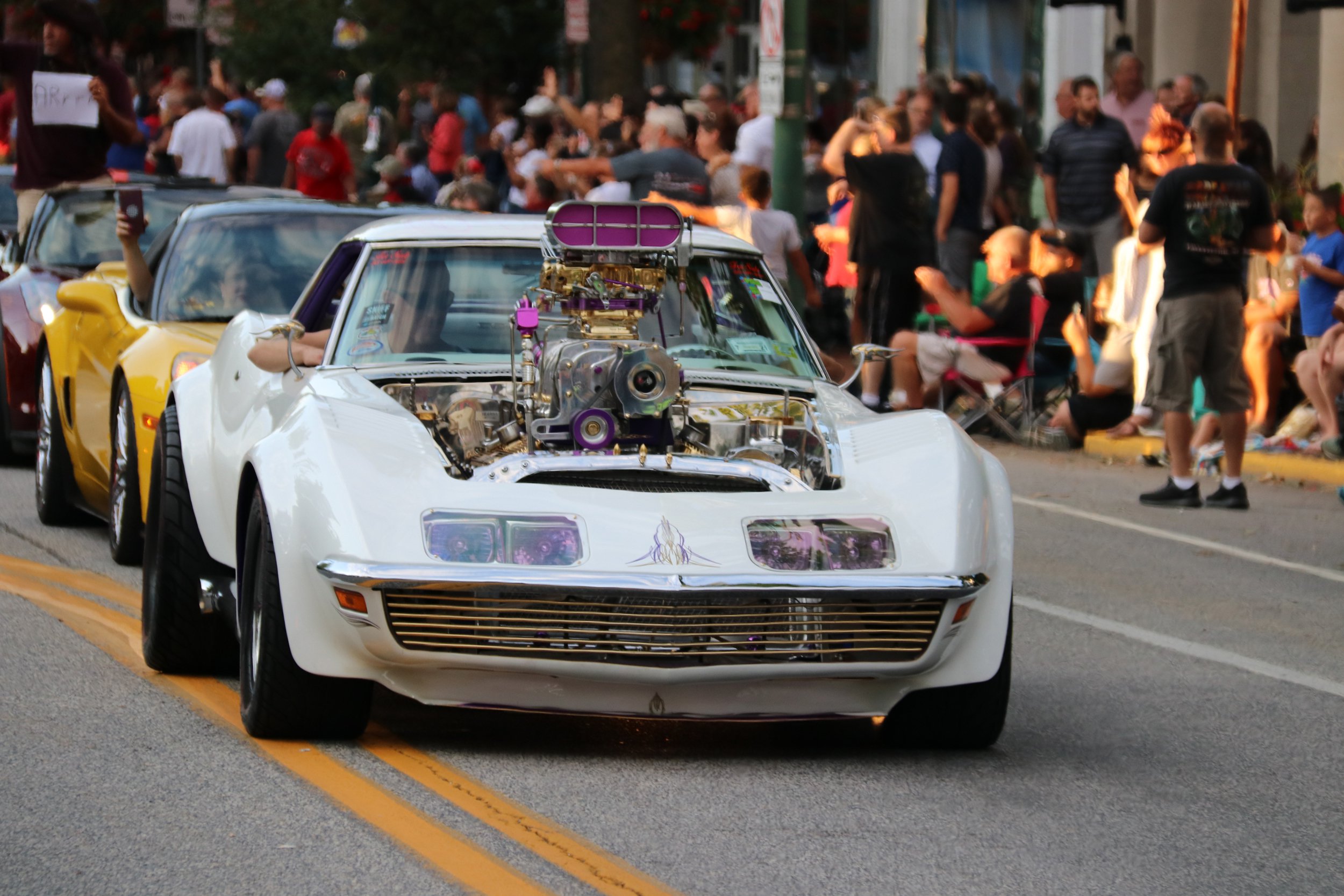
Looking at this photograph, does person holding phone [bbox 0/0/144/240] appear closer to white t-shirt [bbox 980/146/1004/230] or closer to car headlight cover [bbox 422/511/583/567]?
white t-shirt [bbox 980/146/1004/230]

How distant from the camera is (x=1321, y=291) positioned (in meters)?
13.1

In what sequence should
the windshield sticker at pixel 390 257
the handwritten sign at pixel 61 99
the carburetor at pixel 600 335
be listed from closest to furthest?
the carburetor at pixel 600 335 < the windshield sticker at pixel 390 257 < the handwritten sign at pixel 61 99

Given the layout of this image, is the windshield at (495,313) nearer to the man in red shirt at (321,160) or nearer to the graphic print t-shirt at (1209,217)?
the graphic print t-shirt at (1209,217)

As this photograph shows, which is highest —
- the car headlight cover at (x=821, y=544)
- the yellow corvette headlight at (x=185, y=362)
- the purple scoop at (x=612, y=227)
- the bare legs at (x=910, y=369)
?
the purple scoop at (x=612, y=227)

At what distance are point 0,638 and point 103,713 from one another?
1256 millimetres

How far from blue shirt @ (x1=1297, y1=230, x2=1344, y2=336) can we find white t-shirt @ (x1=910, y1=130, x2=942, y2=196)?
15.0ft

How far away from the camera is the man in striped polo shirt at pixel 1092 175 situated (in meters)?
16.2

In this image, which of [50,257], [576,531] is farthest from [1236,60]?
[576,531]

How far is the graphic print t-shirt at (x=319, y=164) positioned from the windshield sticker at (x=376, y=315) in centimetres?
1315

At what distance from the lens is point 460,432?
6281 mm

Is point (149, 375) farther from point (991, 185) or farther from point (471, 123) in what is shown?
point (471, 123)

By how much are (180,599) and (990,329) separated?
8678 mm

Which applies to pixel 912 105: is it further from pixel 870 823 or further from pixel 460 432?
pixel 870 823

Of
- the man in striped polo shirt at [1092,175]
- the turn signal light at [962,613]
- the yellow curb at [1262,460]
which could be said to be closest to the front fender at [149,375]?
the turn signal light at [962,613]
